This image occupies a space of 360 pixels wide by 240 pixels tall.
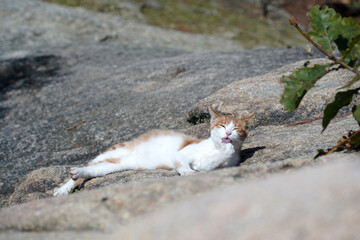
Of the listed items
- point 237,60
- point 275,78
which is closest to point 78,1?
point 237,60

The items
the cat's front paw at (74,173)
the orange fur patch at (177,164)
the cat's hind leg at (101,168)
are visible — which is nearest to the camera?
the orange fur patch at (177,164)

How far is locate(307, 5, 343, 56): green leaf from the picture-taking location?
11.4 feet

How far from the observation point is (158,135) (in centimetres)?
569

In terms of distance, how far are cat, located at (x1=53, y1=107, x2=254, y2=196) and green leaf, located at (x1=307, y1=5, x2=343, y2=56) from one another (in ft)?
5.30

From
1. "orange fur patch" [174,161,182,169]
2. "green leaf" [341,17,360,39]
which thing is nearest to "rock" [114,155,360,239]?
"green leaf" [341,17,360,39]

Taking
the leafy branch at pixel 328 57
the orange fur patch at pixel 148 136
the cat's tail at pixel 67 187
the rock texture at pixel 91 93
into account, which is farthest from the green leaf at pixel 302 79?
the rock texture at pixel 91 93

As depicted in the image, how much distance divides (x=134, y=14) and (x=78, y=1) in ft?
7.98

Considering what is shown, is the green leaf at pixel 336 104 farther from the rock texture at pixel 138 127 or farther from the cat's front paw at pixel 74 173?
the cat's front paw at pixel 74 173

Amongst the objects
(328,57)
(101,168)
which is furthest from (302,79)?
(101,168)

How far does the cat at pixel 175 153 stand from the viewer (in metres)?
4.80

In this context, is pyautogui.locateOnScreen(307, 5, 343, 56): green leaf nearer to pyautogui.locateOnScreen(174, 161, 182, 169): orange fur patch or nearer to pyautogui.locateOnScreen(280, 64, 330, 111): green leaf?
pyautogui.locateOnScreen(280, 64, 330, 111): green leaf

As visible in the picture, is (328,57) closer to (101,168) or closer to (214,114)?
(214,114)

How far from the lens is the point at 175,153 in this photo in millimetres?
5215

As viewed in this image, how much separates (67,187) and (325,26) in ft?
11.1
